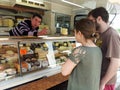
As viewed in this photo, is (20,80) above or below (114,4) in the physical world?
below

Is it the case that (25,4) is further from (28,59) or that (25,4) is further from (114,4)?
(28,59)

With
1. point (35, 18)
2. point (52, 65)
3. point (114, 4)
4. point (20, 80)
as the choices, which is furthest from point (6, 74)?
point (114, 4)

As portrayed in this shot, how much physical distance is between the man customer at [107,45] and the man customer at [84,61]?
0.22 m

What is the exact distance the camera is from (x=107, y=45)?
5.14ft

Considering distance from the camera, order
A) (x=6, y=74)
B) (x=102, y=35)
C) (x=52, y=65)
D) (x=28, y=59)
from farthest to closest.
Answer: (x=52, y=65), (x=28, y=59), (x=6, y=74), (x=102, y=35)

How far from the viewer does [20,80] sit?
1673 mm

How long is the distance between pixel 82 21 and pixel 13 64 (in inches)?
40.3

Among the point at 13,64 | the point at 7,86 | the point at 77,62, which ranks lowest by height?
the point at 7,86

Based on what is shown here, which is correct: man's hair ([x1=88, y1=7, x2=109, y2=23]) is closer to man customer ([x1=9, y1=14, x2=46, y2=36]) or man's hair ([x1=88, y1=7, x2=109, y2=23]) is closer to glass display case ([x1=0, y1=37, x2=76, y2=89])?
glass display case ([x1=0, y1=37, x2=76, y2=89])

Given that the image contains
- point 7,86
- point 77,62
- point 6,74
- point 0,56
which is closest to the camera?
point 77,62

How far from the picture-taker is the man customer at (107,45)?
153 cm

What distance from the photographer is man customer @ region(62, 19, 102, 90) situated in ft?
4.21

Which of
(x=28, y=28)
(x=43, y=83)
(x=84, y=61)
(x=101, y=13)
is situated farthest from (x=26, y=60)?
(x=28, y=28)

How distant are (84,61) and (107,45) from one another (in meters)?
0.40
